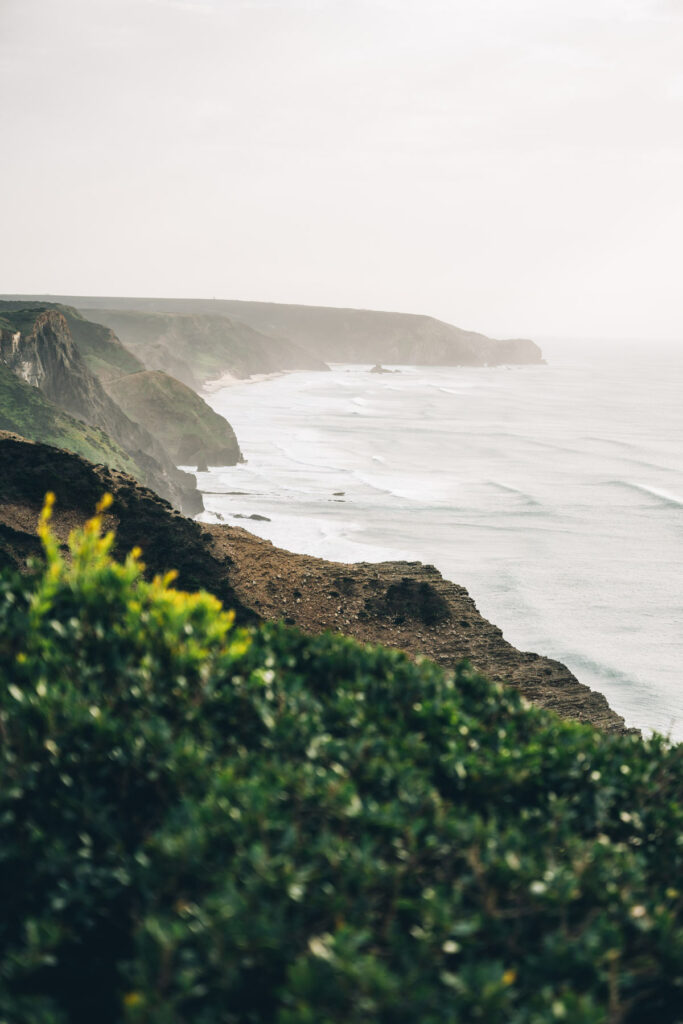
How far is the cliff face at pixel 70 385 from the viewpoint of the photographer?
42281 mm

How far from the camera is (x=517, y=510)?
4509 cm

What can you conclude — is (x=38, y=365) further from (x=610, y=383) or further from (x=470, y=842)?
(x=610, y=383)

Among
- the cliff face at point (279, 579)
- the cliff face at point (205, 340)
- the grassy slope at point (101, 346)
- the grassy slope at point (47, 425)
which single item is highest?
the cliff face at point (205, 340)

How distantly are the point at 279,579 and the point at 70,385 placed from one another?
32546 mm

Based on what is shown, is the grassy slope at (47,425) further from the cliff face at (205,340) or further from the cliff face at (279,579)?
the cliff face at (205,340)

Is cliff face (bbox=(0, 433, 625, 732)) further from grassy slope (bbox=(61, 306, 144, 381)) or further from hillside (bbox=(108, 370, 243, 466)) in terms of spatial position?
grassy slope (bbox=(61, 306, 144, 381))

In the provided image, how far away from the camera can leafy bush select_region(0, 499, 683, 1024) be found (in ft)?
12.1

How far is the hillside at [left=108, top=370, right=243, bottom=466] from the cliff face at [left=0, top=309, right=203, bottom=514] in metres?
A: 5.72

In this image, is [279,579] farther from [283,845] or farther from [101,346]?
[101,346]

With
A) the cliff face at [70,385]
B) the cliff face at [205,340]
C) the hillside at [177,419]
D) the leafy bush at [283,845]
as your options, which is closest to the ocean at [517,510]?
the hillside at [177,419]

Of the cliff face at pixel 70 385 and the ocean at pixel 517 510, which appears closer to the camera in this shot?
the ocean at pixel 517 510

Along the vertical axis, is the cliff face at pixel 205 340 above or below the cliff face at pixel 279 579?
above

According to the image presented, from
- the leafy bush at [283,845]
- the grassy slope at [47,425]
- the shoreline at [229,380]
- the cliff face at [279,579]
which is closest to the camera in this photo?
the leafy bush at [283,845]

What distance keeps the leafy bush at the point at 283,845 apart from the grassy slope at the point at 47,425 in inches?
1226
